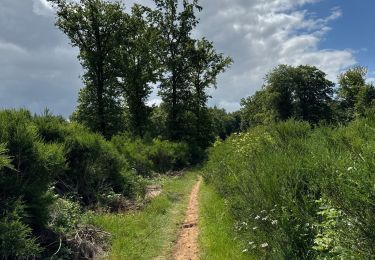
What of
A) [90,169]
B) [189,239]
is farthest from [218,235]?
[90,169]

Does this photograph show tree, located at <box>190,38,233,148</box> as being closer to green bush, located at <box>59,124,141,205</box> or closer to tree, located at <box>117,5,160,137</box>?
tree, located at <box>117,5,160,137</box>

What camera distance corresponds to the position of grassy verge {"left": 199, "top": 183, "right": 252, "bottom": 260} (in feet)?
30.3

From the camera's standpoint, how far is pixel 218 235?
1075 centimetres

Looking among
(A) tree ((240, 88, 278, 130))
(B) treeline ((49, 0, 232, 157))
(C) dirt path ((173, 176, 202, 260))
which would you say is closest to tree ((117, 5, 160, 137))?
(B) treeline ((49, 0, 232, 157))

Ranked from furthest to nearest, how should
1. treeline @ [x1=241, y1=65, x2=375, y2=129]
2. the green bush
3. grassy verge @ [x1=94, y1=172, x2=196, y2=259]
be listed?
treeline @ [x1=241, y1=65, x2=375, y2=129], the green bush, grassy verge @ [x1=94, y1=172, x2=196, y2=259]

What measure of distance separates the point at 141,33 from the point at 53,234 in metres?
40.8

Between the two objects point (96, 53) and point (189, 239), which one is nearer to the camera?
point (189, 239)

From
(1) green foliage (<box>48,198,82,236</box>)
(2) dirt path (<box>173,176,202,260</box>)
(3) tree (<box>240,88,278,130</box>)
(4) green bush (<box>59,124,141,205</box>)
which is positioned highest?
(3) tree (<box>240,88,278,130</box>)

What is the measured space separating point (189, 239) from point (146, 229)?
1.48m

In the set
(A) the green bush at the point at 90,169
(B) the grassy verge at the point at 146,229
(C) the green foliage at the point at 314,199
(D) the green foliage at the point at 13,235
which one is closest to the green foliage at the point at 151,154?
(A) the green bush at the point at 90,169

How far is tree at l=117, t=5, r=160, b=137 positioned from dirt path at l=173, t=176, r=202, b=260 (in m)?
32.4

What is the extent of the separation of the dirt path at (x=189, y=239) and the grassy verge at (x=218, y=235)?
0.18 meters

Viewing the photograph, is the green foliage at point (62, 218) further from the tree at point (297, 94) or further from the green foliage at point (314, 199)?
the tree at point (297, 94)

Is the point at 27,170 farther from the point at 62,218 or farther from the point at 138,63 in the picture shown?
the point at 138,63
